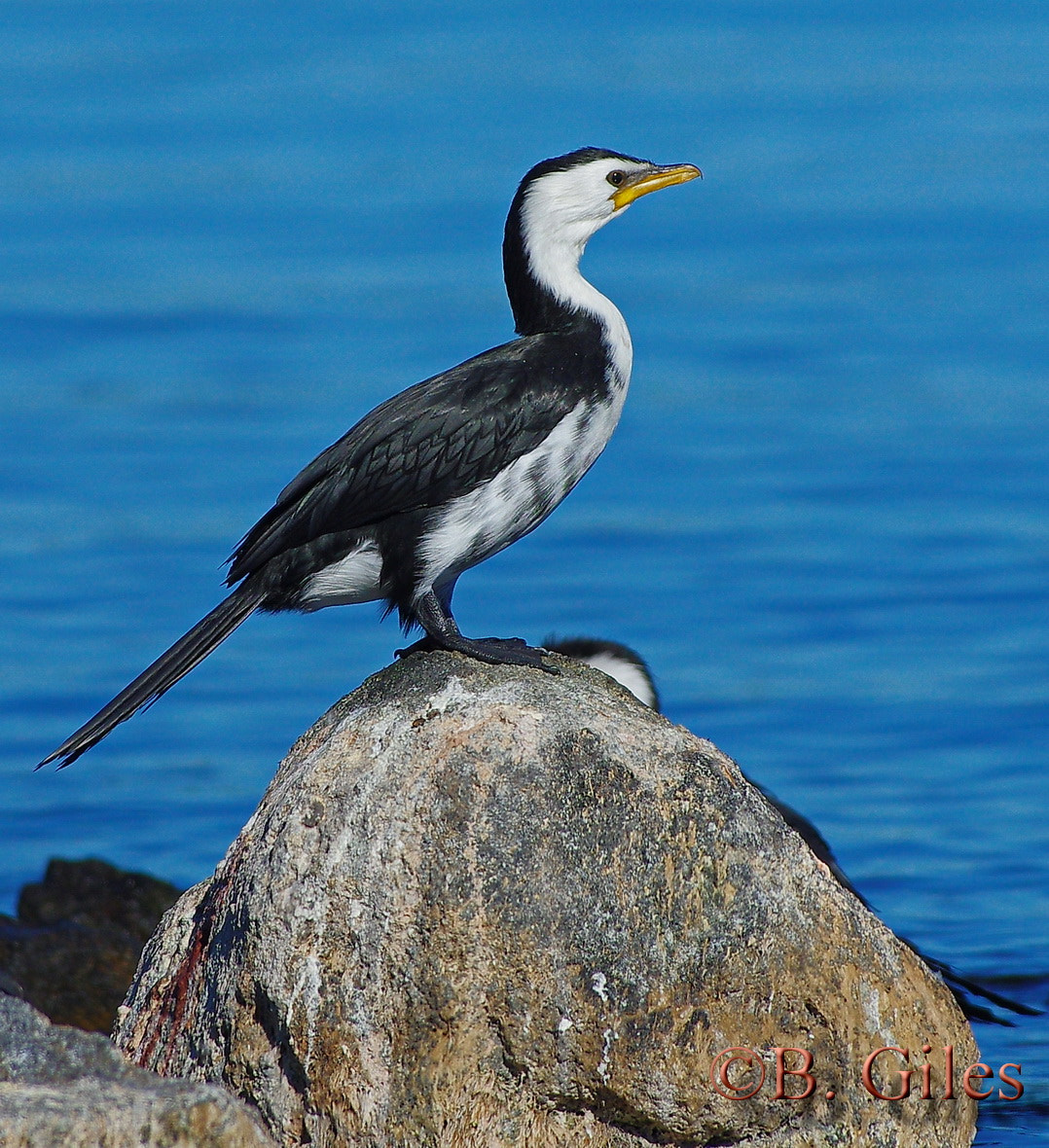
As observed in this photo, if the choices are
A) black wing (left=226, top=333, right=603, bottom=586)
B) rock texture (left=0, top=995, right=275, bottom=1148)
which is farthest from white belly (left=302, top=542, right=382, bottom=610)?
rock texture (left=0, top=995, right=275, bottom=1148)

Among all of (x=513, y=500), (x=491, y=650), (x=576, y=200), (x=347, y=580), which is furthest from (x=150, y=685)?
(x=576, y=200)

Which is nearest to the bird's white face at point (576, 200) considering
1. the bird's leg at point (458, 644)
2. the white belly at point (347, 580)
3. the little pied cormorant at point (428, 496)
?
the little pied cormorant at point (428, 496)

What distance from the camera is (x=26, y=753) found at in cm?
1240

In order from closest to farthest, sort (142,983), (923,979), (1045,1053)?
(923,979), (142,983), (1045,1053)

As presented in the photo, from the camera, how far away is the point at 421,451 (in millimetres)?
6383

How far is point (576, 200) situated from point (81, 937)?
401cm

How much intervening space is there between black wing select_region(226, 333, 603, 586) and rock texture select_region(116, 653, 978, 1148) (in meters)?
0.92

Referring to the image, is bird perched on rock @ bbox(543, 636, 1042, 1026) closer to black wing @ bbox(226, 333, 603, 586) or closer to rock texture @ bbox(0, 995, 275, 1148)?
black wing @ bbox(226, 333, 603, 586)

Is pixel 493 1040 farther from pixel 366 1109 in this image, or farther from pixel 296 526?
pixel 296 526

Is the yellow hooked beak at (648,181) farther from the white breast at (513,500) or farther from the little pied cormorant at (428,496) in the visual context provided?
the white breast at (513,500)

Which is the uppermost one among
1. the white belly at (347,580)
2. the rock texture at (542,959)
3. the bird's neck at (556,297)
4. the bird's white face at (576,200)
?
the bird's white face at (576,200)

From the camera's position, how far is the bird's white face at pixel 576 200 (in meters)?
6.91

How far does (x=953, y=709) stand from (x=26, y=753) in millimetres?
5543

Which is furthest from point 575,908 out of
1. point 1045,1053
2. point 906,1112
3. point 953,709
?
point 953,709
